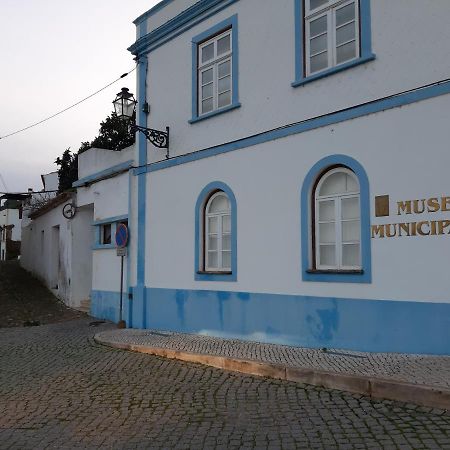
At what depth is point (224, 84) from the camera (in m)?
9.80

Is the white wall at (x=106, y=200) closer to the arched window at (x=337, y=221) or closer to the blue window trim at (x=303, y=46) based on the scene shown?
the blue window trim at (x=303, y=46)

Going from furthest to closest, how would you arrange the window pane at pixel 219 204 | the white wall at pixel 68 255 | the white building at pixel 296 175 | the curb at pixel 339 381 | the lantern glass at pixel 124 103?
1. the white wall at pixel 68 255
2. the lantern glass at pixel 124 103
3. the window pane at pixel 219 204
4. the white building at pixel 296 175
5. the curb at pixel 339 381

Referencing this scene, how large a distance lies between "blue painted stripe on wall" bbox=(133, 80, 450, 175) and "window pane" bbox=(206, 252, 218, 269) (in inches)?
74.4

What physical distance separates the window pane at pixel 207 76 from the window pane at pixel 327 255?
14.2ft

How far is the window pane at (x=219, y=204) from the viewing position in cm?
960

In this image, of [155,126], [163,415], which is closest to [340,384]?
[163,415]

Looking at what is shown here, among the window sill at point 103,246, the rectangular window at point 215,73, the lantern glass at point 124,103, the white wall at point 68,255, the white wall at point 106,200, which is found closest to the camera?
the rectangular window at point 215,73

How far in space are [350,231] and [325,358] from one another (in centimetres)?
189

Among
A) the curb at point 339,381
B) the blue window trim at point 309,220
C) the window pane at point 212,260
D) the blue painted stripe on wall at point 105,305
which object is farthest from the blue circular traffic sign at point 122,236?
the blue window trim at point 309,220

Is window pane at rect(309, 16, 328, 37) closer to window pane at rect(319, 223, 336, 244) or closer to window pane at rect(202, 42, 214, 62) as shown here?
window pane at rect(202, 42, 214, 62)

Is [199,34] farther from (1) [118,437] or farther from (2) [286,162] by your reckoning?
(1) [118,437]

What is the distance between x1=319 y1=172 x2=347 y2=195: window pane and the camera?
7664mm

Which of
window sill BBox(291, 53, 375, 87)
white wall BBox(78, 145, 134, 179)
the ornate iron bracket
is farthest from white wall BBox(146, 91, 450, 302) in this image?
white wall BBox(78, 145, 134, 179)

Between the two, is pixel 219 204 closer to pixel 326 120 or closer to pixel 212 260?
pixel 212 260
